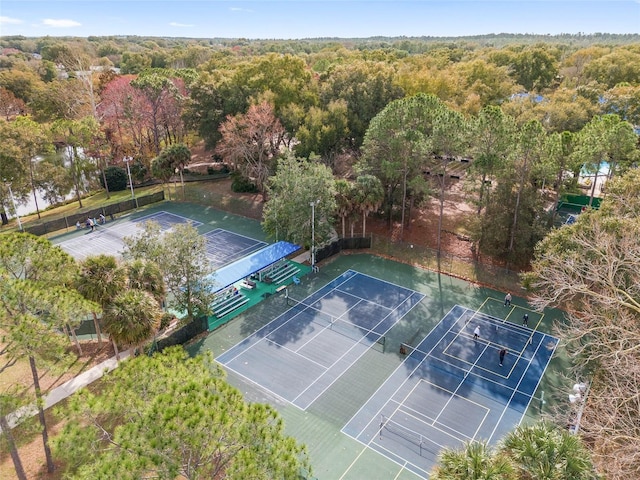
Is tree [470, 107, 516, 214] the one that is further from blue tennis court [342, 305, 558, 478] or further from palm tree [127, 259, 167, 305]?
palm tree [127, 259, 167, 305]

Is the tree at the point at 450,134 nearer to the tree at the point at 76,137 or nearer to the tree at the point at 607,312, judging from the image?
the tree at the point at 607,312

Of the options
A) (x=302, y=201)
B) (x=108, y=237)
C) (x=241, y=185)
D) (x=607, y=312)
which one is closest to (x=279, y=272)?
(x=302, y=201)

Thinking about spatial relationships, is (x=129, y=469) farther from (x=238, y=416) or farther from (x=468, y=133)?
(x=468, y=133)

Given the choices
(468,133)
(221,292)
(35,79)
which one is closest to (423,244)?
(468,133)

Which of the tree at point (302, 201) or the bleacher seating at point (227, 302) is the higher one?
the tree at point (302, 201)

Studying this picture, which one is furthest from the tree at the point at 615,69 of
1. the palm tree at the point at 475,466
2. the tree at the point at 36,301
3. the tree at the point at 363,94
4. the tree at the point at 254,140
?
the tree at the point at 36,301

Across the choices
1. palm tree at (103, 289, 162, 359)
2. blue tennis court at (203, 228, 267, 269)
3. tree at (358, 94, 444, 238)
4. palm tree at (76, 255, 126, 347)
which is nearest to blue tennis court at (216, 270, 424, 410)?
palm tree at (103, 289, 162, 359)

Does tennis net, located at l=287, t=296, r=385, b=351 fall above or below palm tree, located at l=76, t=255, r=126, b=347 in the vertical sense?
below
